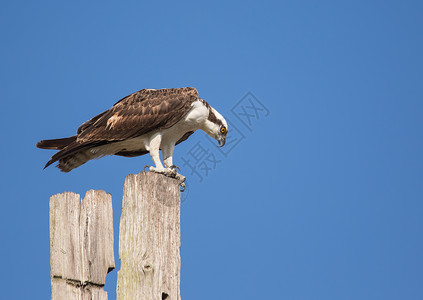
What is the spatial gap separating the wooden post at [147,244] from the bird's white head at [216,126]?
3.77 m

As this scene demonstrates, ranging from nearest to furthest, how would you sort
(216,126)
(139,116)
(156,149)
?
(156,149), (139,116), (216,126)

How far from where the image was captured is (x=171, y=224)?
14.6 feet

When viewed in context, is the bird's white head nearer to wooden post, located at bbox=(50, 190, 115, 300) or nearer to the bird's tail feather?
the bird's tail feather

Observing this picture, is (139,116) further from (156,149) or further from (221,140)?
(221,140)

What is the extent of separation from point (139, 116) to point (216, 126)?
4.62ft

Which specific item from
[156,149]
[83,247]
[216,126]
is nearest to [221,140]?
[216,126]

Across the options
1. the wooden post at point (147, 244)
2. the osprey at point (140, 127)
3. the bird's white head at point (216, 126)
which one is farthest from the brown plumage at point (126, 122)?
the wooden post at point (147, 244)

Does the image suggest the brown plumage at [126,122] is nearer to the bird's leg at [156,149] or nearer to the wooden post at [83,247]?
the bird's leg at [156,149]

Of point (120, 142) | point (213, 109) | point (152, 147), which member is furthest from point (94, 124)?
point (213, 109)

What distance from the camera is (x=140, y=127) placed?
7383 millimetres

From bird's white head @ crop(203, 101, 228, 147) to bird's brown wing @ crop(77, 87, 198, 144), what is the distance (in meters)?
0.55

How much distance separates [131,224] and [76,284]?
0.70 metres

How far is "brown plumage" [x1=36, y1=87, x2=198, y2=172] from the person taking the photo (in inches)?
288

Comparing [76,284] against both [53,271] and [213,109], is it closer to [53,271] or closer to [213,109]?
[53,271]
